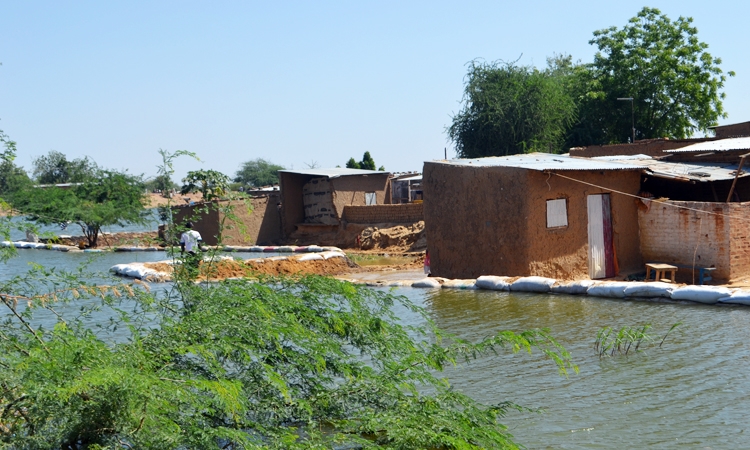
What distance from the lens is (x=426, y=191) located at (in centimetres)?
1822

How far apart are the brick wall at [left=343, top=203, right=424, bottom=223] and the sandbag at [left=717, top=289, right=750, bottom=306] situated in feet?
59.4

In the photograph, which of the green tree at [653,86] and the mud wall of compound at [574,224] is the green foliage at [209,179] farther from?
the green tree at [653,86]

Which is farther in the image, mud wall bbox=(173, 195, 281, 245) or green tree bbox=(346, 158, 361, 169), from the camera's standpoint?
green tree bbox=(346, 158, 361, 169)

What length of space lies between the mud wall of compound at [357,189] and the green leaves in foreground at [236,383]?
2543cm

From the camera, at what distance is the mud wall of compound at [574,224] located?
53.7ft

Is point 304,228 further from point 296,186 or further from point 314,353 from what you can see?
point 314,353

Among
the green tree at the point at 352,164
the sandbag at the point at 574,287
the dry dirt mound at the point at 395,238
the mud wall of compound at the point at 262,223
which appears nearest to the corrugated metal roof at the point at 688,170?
the sandbag at the point at 574,287

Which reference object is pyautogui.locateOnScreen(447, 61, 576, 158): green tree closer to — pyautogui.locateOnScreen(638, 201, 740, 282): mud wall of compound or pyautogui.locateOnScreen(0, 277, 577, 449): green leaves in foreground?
pyautogui.locateOnScreen(638, 201, 740, 282): mud wall of compound

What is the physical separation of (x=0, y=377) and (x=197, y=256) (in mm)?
3243

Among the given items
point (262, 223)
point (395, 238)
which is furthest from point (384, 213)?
point (262, 223)

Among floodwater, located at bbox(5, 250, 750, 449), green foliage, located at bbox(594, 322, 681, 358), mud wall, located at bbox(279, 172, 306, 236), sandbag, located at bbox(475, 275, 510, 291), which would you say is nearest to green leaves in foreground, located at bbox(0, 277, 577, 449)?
floodwater, located at bbox(5, 250, 750, 449)

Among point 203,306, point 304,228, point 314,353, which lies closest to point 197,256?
point 203,306

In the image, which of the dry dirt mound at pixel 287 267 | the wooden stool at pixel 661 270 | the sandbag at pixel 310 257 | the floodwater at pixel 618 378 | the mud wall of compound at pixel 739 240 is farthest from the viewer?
the sandbag at pixel 310 257

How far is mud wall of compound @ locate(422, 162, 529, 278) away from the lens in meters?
16.5
